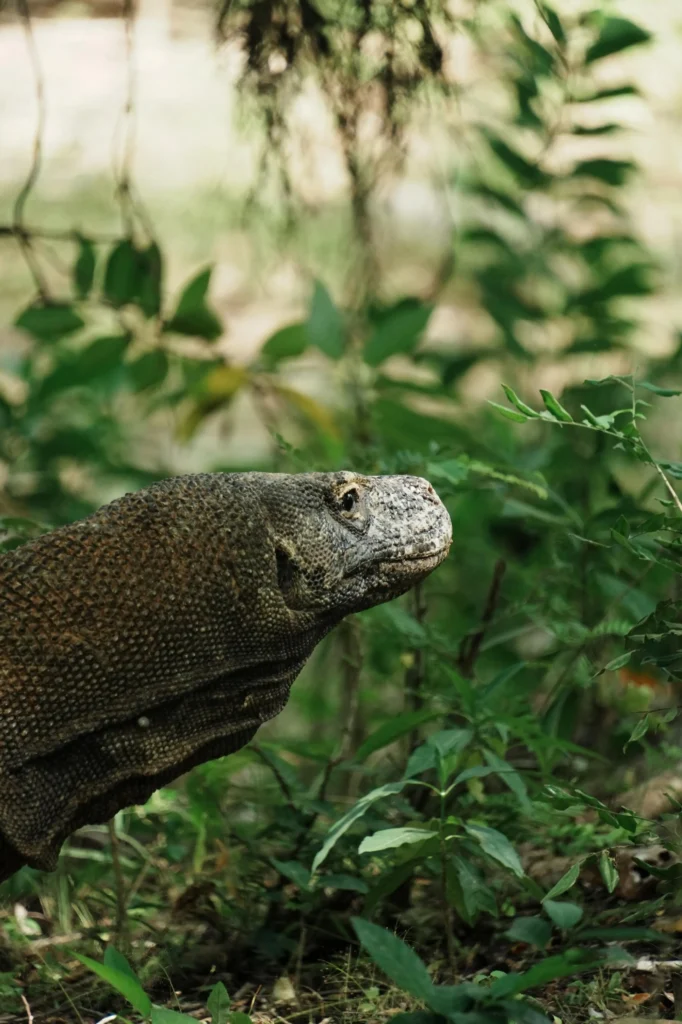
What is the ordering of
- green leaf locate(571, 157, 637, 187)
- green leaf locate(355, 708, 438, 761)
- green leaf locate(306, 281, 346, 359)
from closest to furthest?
green leaf locate(355, 708, 438, 761) → green leaf locate(306, 281, 346, 359) → green leaf locate(571, 157, 637, 187)

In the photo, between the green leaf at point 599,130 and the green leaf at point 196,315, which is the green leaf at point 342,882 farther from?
the green leaf at point 599,130

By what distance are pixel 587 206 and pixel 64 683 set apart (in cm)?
404

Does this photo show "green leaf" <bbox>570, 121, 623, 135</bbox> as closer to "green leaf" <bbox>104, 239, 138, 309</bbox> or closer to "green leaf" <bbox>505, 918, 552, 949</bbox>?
"green leaf" <bbox>104, 239, 138, 309</bbox>

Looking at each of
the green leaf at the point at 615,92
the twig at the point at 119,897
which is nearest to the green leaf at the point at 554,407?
the twig at the point at 119,897

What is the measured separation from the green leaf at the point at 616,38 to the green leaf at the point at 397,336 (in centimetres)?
134

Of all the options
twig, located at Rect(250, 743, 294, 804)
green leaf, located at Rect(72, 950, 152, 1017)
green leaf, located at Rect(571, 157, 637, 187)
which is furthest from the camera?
green leaf, located at Rect(571, 157, 637, 187)

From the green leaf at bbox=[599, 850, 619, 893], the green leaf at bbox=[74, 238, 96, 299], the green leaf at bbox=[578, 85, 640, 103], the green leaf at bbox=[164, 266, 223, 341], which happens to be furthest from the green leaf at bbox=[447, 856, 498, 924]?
the green leaf at bbox=[578, 85, 640, 103]

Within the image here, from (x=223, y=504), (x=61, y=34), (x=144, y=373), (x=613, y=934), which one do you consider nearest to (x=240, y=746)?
(x=223, y=504)

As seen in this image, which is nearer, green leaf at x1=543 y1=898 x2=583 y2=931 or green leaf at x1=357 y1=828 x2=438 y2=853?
green leaf at x1=543 y1=898 x2=583 y2=931

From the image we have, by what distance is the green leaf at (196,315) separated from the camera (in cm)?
411

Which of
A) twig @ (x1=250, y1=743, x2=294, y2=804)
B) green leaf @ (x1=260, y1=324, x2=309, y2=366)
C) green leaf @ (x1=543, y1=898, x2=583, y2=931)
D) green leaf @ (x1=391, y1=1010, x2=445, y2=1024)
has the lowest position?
twig @ (x1=250, y1=743, x2=294, y2=804)

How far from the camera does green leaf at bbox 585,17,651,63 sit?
4359 millimetres

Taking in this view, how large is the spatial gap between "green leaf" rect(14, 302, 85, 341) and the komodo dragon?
5.35 feet

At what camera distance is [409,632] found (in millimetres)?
2971
